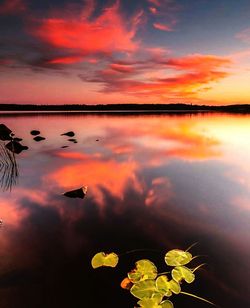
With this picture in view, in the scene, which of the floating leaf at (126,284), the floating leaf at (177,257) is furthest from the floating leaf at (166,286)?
the floating leaf at (177,257)

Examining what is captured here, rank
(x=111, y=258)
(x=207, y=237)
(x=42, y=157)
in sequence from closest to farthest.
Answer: (x=111, y=258), (x=207, y=237), (x=42, y=157)

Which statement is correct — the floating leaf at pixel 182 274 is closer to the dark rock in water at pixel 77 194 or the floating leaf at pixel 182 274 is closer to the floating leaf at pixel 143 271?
the floating leaf at pixel 143 271

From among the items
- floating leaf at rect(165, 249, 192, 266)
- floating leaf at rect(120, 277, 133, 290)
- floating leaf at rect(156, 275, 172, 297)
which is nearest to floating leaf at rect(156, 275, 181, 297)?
floating leaf at rect(156, 275, 172, 297)

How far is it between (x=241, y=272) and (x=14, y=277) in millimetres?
3886

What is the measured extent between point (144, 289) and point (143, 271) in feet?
1.84

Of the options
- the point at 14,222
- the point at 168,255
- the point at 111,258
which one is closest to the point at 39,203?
the point at 14,222

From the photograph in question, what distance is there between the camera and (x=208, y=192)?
377 inches

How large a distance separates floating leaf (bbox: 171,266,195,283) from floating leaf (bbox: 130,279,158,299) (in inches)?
17.5

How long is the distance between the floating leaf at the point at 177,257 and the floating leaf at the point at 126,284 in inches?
34.1

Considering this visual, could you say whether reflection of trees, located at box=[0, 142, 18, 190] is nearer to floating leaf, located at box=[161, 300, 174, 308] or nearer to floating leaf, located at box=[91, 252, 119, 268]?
floating leaf, located at box=[91, 252, 119, 268]

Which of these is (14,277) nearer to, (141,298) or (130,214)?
(141,298)

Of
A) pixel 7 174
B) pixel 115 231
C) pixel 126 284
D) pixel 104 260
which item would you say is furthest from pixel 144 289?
pixel 7 174

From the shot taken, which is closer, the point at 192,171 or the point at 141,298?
the point at 141,298

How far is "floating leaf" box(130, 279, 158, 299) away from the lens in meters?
3.95
